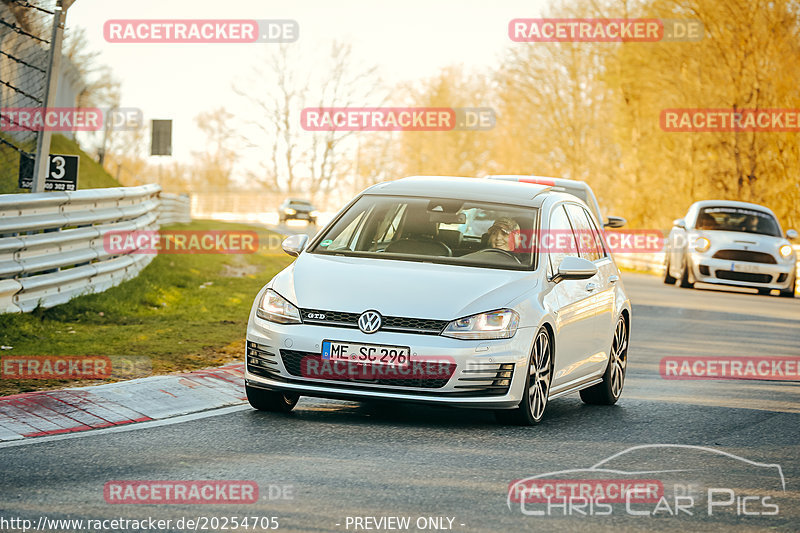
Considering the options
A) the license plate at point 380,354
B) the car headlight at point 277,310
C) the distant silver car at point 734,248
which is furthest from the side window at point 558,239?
the distant silver car at point 734,248

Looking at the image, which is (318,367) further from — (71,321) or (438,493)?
(71,321)

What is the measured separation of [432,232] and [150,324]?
485cm

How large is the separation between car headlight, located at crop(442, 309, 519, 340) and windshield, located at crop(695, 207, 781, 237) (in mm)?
18189

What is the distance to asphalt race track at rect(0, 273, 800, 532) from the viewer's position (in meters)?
5.68

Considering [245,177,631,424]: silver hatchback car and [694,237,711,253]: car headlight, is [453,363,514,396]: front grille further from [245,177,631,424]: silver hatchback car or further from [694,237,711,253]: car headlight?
[694,237,711,253]: car headlight

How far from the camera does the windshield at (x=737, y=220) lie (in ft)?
83.4

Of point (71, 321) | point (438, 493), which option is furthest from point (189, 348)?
point (438, 493)

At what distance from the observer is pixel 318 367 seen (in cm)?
777

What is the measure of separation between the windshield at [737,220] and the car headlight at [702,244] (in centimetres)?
45

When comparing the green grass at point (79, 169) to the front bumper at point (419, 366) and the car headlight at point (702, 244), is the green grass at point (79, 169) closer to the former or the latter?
the front bumper at point (419, 366)

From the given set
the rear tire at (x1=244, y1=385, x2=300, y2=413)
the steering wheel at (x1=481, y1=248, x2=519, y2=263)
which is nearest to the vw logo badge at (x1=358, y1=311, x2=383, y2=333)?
the rear tire at (x1=244, y1=385, x2=300, y2=413)

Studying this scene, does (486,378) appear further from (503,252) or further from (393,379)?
(503,252)

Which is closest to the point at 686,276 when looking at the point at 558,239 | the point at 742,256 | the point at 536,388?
the point at 742,256

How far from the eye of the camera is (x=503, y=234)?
8875 millimetres
